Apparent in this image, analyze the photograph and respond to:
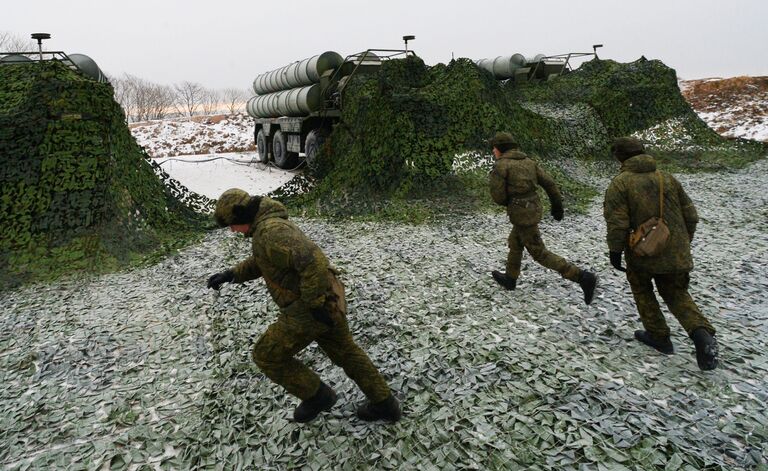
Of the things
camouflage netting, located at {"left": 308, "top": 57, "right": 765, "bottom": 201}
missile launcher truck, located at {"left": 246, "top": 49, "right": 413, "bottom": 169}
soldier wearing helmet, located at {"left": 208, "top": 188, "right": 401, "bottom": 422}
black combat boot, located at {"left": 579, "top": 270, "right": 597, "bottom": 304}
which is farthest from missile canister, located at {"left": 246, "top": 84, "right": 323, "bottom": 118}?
soldier wearing helmet, located at {"left": 208, "top": 188, "right": 401, "bottom": 422}

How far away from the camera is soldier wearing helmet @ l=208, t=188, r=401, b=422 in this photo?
3.64 meters

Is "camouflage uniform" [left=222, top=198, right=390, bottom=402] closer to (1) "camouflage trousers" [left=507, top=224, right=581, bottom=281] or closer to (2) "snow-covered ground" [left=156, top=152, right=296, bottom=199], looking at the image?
(1) "camouflage trousers" [left=507, top=224, right=581, bottom=281]

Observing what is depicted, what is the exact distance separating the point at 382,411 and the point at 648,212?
348 cm

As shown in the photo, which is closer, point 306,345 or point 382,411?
point 306,345

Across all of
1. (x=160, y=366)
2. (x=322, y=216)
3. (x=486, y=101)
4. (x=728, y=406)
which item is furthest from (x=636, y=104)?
(x=160, y=366)

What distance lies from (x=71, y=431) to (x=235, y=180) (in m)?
16.1

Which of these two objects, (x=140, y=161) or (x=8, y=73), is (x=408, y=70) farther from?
(x=8, y=73)

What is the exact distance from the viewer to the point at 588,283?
632cm

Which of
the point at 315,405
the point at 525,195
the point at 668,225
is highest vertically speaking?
the point at 525,195

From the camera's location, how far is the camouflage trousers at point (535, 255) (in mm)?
6469

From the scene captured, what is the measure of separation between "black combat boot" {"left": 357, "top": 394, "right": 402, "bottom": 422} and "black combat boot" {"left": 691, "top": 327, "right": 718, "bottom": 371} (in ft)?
10.3

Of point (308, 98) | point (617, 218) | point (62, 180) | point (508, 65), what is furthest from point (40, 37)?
point (508, 65)

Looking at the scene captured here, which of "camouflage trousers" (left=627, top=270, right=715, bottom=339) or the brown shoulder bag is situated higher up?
the brown shoulder bag

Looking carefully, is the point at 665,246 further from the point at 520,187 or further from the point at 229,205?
the point at 229,205
